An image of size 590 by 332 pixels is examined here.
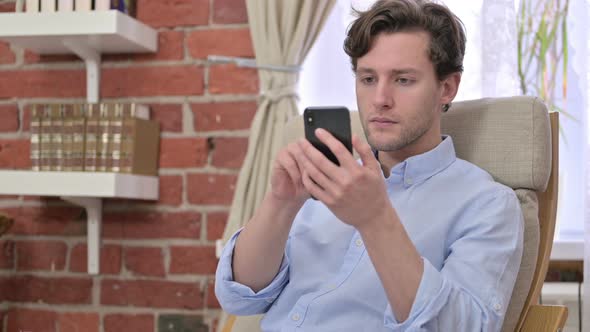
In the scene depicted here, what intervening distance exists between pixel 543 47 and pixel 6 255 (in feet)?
5.13

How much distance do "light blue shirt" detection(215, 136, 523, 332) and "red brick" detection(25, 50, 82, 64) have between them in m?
1.07

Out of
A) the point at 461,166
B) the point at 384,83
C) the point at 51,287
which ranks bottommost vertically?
the point at 51,287

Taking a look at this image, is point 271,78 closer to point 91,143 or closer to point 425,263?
point 91,143

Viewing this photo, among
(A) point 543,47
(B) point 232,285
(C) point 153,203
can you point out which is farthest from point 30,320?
(A) point 543,47

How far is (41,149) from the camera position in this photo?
77.9 inches

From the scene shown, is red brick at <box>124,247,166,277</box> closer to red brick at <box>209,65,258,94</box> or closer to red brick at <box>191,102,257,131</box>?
red brick at <box>191,102,257,131</box>

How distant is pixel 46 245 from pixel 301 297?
113 centimetres

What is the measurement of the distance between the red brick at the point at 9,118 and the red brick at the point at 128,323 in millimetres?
605

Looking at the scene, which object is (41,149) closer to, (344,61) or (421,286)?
(344,61)

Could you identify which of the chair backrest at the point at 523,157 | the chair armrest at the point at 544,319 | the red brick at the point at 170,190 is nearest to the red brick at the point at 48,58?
the red brick at the point at 170,190

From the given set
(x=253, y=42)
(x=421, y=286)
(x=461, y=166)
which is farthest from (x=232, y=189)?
(x=421, y=286)

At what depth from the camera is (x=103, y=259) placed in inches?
82.7

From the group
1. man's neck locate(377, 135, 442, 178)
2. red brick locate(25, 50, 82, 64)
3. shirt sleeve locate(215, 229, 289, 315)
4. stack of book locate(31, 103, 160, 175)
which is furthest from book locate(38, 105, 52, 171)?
man's neck locate(377, 135, 442, 178)

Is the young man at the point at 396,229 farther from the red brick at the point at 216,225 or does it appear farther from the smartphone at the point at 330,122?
the red brick at the point at 216,225
